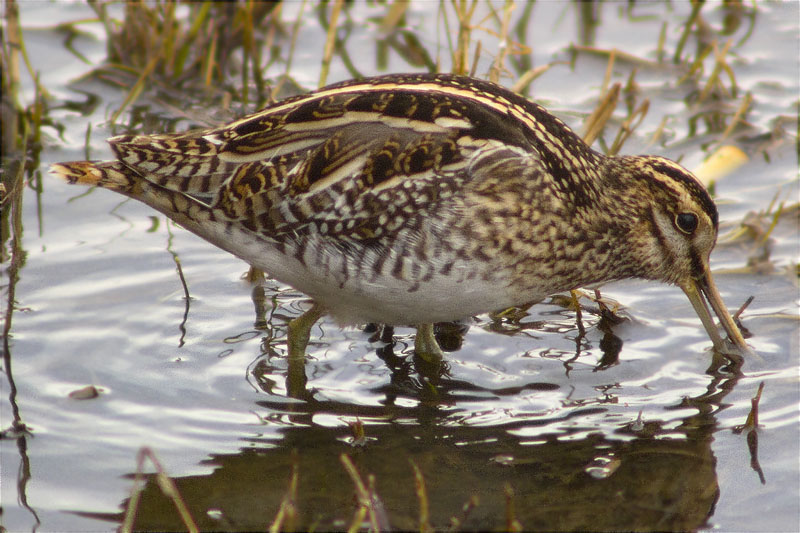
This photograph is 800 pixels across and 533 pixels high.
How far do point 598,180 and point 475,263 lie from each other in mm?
914

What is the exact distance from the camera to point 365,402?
4961mm

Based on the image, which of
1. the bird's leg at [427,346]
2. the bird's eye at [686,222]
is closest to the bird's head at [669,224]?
the bird's eye at [686,222]

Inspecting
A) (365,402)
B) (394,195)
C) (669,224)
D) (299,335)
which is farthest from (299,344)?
(669,224)

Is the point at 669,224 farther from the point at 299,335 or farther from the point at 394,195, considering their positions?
the point at 299,335

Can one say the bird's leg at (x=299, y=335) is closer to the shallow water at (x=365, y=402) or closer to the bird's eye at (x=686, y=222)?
the shallow water at (x=365, y=402)

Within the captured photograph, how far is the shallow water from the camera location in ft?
14.1

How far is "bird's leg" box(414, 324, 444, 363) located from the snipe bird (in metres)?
0.30

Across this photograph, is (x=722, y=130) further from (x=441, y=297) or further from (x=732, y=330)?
(x=441, y=297)

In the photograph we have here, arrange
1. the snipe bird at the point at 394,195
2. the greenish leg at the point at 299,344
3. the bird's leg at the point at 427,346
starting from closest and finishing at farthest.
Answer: the snipe bird at the point at 394,195, the greenish leg at the point at 299,344, the bird's leg at the point at 427,346

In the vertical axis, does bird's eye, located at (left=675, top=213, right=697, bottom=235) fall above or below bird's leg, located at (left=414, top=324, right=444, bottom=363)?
above

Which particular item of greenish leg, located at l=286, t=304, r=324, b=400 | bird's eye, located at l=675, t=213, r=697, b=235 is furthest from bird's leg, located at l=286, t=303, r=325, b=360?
bird's eye, located at l=675, t=213, r=697, b=235

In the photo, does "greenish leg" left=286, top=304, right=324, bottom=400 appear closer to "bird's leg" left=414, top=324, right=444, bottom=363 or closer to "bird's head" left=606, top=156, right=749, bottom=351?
"bird's leg" left=414, top=324, right=444, bottom=363

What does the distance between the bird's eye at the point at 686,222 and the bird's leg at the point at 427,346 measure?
1.27 meters

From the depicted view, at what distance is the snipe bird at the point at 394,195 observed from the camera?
15.3 feet
